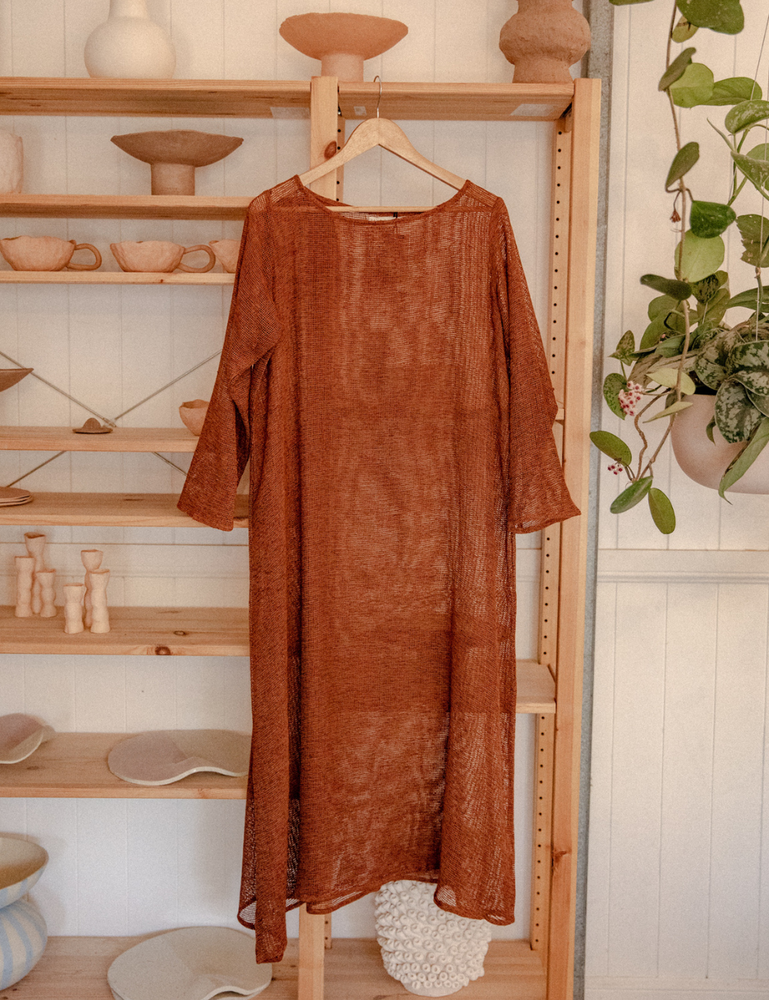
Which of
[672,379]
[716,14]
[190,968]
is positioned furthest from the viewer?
[190,968]

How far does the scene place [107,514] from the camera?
1568 millimetres

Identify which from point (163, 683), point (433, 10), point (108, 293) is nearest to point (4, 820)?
point (163, 683)

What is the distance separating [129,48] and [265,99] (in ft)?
0.84

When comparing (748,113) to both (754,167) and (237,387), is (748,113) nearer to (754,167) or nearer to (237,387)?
(754,167)

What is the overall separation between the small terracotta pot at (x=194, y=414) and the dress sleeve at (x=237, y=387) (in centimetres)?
13

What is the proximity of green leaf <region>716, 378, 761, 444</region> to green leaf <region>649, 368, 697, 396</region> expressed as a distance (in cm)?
6

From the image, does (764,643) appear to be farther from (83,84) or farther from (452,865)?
(83,84)

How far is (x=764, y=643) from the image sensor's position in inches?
73.7

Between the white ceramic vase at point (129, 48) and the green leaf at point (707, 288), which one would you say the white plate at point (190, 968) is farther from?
the white ceramic vase at point (129, 48)

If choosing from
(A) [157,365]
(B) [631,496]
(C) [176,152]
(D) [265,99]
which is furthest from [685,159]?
(A) [157,365]

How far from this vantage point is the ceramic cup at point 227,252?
1.59 meters

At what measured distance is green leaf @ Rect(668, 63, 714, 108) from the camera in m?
1.34

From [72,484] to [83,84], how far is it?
2.54 feet

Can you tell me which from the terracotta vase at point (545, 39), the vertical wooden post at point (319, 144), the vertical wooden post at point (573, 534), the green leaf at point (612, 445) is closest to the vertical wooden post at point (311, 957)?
the vertical wooden post at point (319, 144)
